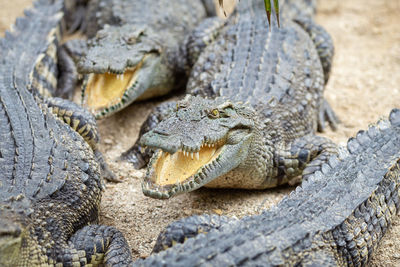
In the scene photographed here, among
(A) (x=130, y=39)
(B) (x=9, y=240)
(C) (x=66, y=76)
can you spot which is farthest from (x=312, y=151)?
(C) (x=66, y=76)

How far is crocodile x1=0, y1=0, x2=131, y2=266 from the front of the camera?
10.9ft

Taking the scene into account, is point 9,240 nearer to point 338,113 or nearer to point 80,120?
point 80,120

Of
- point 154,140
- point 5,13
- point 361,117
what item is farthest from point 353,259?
point 5,13

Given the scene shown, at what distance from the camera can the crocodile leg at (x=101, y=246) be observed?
11.6 ft

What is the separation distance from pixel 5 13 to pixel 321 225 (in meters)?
5.91

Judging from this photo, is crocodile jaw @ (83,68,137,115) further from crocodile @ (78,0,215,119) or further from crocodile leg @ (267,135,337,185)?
crocodile leg @ (267,135,337,185)

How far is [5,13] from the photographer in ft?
24.5

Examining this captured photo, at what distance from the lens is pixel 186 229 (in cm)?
322

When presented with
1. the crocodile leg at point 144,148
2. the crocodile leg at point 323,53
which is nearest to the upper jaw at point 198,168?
the crocodile leg at point 144,148

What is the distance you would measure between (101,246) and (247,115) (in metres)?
1.44

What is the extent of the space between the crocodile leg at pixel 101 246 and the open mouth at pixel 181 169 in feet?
1.39


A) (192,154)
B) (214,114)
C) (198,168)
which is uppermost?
(214,114)

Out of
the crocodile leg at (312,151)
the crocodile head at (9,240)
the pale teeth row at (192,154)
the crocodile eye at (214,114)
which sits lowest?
the crocodile leg at (312,151)

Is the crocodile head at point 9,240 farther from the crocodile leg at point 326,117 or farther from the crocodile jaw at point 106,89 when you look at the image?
the crocodile leg at point 326,117
